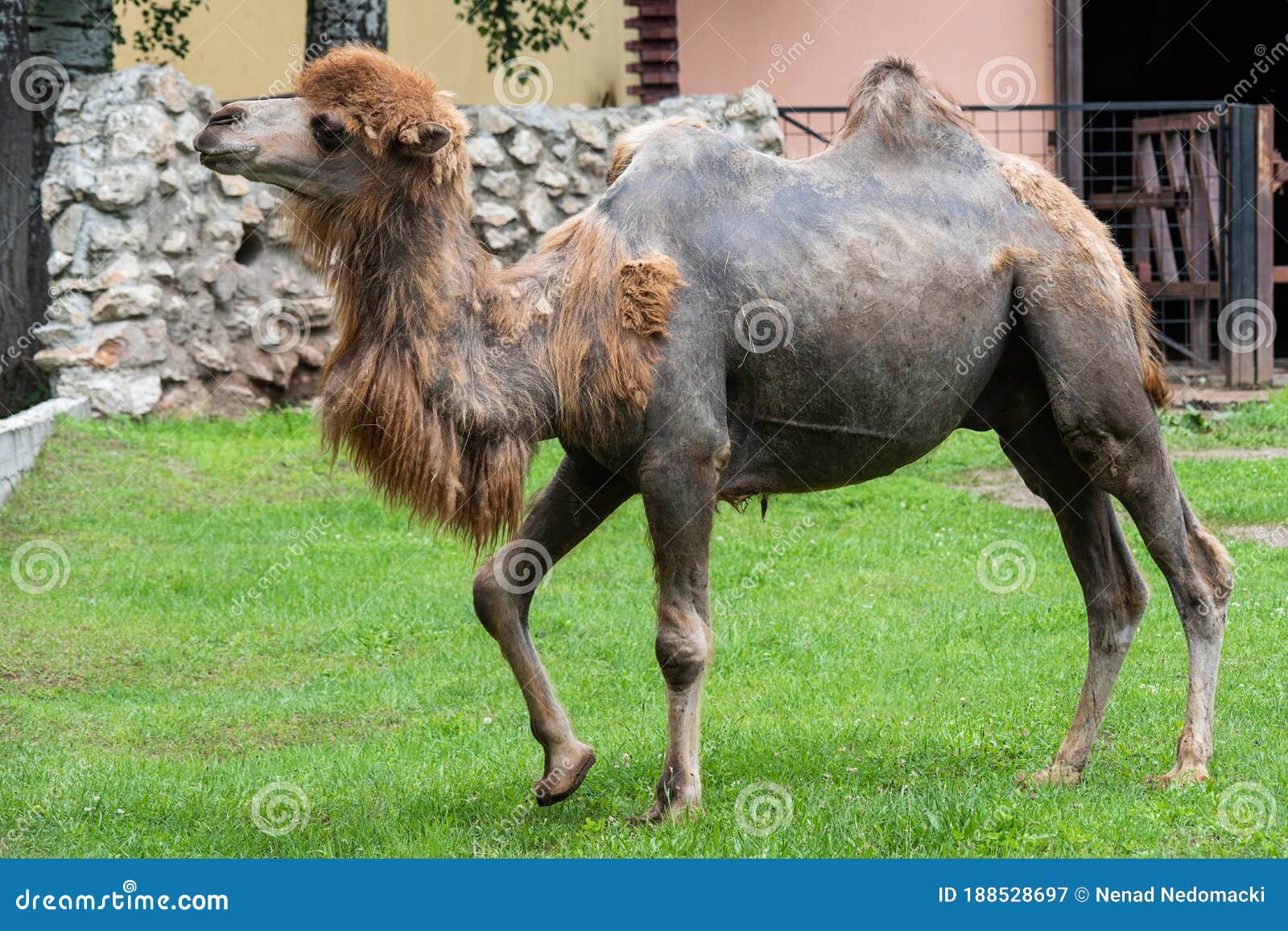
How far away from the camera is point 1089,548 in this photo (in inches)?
215

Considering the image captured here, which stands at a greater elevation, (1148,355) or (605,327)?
(605,327)

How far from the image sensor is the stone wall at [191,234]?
1263 cm

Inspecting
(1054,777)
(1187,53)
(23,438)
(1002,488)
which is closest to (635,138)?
(1054,777)

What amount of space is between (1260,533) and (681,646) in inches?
236

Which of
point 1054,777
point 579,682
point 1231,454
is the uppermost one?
point 1231,454

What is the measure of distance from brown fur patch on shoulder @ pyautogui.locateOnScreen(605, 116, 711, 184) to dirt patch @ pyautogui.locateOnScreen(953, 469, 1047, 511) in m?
6.04

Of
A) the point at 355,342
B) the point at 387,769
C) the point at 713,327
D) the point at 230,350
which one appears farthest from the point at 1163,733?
the point at 230,350

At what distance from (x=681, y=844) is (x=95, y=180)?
33.2 ft

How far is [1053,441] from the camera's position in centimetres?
546

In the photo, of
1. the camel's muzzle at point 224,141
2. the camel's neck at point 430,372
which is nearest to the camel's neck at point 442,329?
the camel's neck at point 430,372

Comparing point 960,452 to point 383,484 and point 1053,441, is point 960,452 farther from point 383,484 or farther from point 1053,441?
point 383,484

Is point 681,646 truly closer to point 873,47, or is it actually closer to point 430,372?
point 430,372

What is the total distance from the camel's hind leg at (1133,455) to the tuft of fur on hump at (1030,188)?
12 centimetres

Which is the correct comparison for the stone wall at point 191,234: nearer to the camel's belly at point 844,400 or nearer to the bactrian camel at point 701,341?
the bactrian camel at point 701,341
